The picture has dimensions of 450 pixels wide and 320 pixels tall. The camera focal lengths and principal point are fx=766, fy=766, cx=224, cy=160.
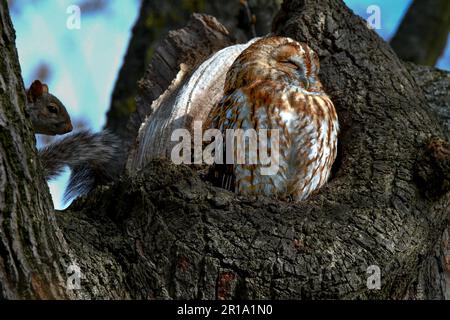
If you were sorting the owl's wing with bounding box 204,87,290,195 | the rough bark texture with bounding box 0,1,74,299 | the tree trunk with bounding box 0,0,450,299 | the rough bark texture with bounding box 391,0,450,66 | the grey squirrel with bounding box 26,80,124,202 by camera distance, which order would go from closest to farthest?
1. the rough bark texture with bounding box 0,1,74,299
2. the tree trunk with bounding box 0,0,450,299
3. the owl's wing with bounding box 204,87,290,195
4. the grey squirrel with bounding box 26,80,124,202
5. the rough bark texture with bounding box 391,0,450,66

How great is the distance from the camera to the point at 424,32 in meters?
7.30

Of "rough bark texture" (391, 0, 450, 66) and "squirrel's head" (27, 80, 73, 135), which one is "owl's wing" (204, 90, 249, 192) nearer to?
"squirrel's head" (27, 80, 73, 135)

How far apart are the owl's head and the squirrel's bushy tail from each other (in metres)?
1.10

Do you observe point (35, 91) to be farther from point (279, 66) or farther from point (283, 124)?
point (283, 124)

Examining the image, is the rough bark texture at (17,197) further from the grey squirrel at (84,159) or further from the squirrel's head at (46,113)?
the squirrel's head at (46,113)

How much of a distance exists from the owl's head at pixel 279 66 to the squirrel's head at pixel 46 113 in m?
2.68

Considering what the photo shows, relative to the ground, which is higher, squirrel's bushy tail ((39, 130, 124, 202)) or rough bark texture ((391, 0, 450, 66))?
rough bark texture ((391, 0, 450, 66))

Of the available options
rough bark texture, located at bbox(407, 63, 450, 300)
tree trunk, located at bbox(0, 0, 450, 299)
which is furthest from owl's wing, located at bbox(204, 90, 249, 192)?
rough bark texture, located at bbox(407, 63, 450, 300)

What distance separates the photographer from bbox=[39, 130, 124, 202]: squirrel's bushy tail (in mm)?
4711

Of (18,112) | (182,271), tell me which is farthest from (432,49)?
(18,112)

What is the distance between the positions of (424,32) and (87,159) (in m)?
3.91

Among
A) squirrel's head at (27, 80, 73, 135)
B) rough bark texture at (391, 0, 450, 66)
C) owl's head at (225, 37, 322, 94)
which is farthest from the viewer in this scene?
rough bark texture at (391, 0, 450, 66)

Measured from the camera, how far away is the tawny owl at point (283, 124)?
148 inches

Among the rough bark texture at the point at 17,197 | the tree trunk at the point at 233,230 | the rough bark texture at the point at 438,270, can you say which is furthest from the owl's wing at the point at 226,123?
the rough bark texture at the point at 17,197
